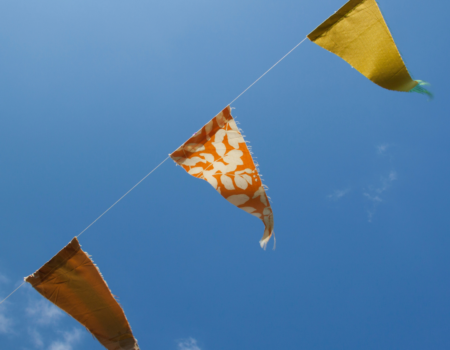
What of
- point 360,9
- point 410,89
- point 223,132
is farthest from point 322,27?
point 223,132

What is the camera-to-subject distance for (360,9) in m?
3.41

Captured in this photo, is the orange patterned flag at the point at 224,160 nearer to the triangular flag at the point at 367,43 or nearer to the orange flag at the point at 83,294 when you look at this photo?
the triangular flag at the point at 367,43

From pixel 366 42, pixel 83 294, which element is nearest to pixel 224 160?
pixel 366 42

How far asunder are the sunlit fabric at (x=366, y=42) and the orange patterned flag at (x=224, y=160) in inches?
59.7

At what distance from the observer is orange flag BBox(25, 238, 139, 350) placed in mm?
3846

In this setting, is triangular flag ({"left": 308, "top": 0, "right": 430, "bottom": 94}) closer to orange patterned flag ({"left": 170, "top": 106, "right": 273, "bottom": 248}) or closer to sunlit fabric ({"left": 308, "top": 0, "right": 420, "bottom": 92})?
sunlit fabric ({"left": 308, "top": 0, "right": 420, "bottom": 92})

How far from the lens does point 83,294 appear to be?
13.0 ft

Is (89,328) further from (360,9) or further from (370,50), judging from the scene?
(360,9)

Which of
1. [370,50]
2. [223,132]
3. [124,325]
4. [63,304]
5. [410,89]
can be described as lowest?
[124,325]

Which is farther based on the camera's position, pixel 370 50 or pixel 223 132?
pixel 223 132

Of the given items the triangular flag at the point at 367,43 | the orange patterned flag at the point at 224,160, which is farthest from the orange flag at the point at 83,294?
the triangular flag at the point at 367,43

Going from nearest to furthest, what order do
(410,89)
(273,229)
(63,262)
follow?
1. (410,89)
2. (63,262)
3. (273,229)

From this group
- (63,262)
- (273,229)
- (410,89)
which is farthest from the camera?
(273,229)

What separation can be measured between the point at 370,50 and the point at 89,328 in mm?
5047
